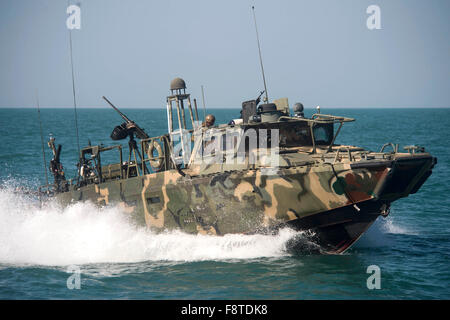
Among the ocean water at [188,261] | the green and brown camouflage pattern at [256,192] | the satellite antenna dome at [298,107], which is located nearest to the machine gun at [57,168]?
the ocean water at [188,261]

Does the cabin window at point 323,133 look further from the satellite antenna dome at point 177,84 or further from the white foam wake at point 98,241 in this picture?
the satellite antenna dome at point 177,84

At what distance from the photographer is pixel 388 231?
617 inches

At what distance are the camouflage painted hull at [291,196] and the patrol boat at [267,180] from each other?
2 cm

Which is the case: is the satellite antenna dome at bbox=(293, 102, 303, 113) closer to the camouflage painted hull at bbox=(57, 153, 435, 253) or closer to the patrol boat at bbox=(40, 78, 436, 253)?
the patrol boat at bbox=(40, 78, 436, 253)

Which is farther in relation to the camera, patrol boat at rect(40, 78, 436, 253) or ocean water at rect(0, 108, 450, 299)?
patrol boat at rect(40, 78, 436, 253)

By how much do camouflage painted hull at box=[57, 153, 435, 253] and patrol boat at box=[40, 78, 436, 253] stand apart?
0.02 meters

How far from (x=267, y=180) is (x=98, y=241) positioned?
5181 mm

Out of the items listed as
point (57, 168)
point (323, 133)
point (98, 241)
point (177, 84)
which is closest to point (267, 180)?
point (323, 133)

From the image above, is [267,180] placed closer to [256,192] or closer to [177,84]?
[256,192]

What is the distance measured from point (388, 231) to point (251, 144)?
17.6 feet

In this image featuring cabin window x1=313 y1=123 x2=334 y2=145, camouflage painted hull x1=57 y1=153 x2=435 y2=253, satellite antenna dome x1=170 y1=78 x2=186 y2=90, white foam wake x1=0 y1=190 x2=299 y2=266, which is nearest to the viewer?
camouflage painted hull x1=57 y1=153 x2=435 y2=253

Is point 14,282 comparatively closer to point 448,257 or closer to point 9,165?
point 448,257

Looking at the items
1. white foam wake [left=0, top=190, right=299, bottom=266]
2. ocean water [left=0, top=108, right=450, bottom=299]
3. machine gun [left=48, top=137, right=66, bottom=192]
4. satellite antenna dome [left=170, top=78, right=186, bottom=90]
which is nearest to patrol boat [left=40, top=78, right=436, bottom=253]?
satellite antenna dome [left=170, top=78, right=186, bottom=90]

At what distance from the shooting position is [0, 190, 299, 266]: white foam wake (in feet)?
41.9
